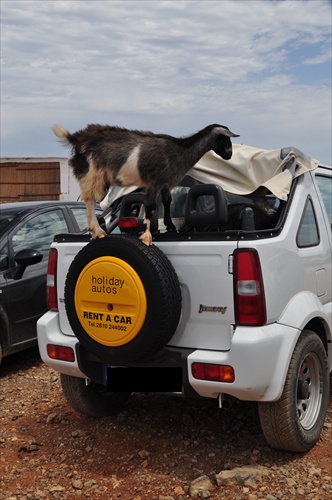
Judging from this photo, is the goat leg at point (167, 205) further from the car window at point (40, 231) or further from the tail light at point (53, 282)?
the car window at point (40, 231)

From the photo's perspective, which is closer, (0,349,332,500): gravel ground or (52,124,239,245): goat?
(0,349,332,500): gravel ground

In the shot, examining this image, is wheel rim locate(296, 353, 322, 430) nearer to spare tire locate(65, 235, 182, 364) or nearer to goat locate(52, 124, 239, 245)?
spare tire locate(65, 235, 182, 364)

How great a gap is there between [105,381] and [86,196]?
1.32 metres

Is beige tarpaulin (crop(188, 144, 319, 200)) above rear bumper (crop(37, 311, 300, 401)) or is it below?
above

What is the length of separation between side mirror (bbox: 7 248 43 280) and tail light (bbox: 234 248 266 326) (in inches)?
113

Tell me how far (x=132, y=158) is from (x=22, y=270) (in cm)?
234

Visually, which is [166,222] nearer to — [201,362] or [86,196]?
[86,196]

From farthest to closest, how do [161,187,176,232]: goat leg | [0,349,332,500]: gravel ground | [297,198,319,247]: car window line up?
[161,187,176,232]: goat leg → [297,198,319,247]: car window → [0,349,332,500]: gravel ground

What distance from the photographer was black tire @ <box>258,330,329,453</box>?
11.3ft

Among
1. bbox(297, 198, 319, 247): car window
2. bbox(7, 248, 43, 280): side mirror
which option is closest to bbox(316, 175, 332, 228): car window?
bbox(297, 198, 319, 247): car window

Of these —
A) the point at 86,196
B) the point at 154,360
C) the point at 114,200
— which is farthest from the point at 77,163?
the point at 154,360

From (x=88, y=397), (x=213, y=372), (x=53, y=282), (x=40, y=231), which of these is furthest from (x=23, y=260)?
(x=213, y=372)

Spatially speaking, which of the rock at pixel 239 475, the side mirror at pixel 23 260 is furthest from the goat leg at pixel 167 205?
the side mirror at pixel 23 260

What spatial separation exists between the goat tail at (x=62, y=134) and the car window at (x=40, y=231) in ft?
6.48
